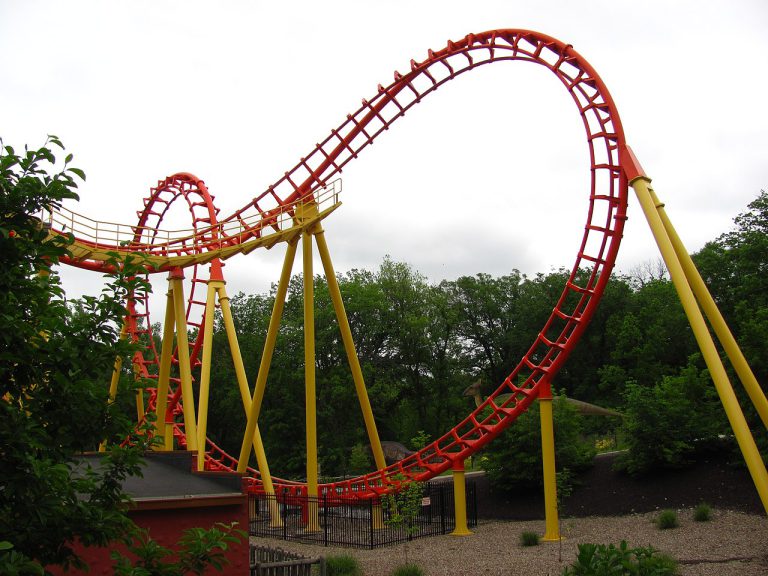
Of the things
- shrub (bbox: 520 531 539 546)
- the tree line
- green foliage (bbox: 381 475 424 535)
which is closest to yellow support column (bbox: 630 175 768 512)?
shrub (bbox: 520 531 539 546)

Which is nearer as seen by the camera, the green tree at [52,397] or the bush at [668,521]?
the green tree at [52,397]

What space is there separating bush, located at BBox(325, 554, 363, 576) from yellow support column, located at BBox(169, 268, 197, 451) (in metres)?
5.61

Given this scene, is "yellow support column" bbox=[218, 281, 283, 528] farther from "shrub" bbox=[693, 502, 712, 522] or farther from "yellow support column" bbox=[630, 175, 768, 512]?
"yellow support column" bbox=[630, 175, 768, 512]

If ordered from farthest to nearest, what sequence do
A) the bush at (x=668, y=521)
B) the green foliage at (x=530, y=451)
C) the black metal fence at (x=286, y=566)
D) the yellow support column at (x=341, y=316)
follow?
the green foliage at (x=530, y=451)
the yellow support column at (x=341, y=316)
the bush at (x=668, y=521)
the black metal fence at (x=286, y=566)

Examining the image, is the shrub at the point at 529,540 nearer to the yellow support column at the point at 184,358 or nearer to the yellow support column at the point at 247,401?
the yellow support column at the point at 247,401

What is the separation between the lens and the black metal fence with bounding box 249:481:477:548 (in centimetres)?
1605

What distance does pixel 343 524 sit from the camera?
58.6ft

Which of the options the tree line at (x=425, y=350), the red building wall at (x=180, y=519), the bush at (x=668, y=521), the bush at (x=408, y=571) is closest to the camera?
the red building wall at (x=180, y=519)

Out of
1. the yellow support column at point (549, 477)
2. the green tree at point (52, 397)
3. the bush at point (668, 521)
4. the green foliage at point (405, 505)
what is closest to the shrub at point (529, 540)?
the yellow support column at point (549, 477)

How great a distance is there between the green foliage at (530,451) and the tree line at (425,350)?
9.00 metres

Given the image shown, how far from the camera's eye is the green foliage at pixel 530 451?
2027 centimetres

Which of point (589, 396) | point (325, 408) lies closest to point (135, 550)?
point (325, 408)

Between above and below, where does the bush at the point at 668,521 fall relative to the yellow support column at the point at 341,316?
below

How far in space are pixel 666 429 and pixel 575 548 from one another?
673cm
